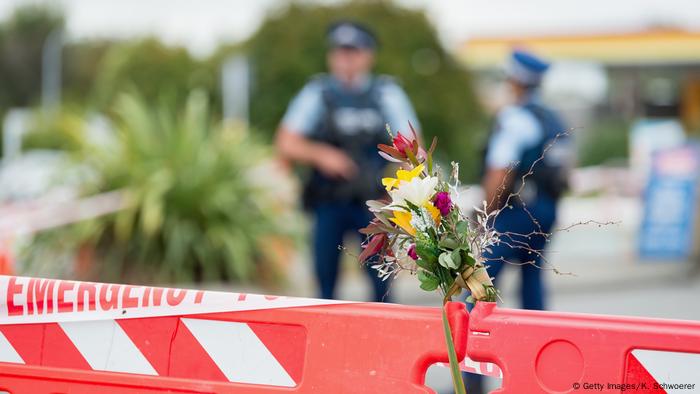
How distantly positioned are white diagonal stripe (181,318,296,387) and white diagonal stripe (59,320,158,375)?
0.18m

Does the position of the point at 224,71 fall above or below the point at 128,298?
above

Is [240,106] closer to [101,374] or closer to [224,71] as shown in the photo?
[224,71]

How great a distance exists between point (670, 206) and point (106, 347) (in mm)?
9585

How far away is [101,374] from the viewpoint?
3201 mm

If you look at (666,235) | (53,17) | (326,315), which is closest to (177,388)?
(326,315)

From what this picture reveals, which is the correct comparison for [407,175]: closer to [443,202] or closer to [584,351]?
[443,202]

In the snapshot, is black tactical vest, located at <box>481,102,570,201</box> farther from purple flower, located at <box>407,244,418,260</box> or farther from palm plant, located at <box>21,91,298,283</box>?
palm plant, located at <box>21,91,298,283</box>

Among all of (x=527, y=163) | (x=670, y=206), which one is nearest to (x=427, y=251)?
(x=527, y=163)

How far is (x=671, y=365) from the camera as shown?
9.18 feet

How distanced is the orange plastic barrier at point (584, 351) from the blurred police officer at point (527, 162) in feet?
9.36

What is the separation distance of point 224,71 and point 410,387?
22208mm

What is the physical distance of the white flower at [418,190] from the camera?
2.88m

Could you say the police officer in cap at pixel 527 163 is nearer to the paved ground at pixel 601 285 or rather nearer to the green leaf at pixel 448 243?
the paved ground at pixel 601 285

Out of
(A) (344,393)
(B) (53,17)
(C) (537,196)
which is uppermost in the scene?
(B) (53,17)
